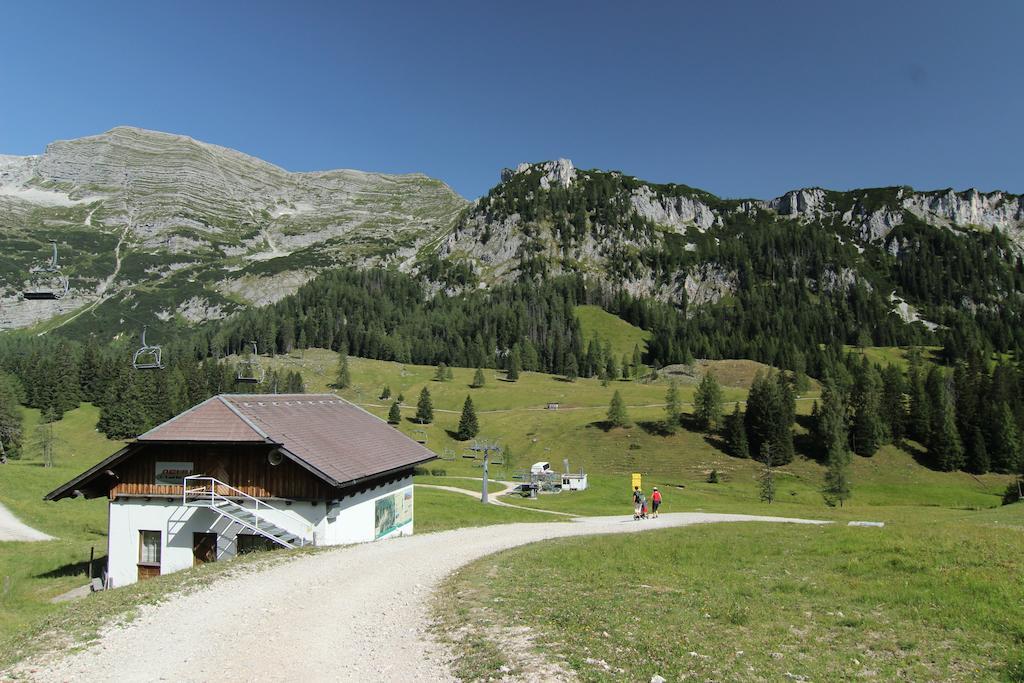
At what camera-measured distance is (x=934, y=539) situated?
68.8ft

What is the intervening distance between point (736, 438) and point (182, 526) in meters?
96.6

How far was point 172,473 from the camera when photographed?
93.4 feet

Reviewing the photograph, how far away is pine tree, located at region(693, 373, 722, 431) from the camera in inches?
4395

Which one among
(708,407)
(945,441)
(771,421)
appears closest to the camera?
(945,441)

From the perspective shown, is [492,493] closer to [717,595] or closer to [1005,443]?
[717,595]

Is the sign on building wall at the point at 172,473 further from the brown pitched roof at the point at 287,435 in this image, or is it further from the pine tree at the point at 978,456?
the pine tree at the point at 978,456

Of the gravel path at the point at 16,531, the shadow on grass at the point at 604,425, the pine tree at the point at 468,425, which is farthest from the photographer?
the pine tree at the point at 468,425

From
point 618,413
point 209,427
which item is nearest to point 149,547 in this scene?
point 209,427

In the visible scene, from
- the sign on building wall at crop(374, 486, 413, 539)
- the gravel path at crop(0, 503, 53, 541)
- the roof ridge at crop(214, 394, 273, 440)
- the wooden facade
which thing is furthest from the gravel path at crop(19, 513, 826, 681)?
the gravel path at crop(0, 503, 53, 541)

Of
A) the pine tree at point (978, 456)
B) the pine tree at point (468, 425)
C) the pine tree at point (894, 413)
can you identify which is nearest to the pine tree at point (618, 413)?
the pine tree at point (468, 425)

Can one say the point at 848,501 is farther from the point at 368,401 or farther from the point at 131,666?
the point at 368,401

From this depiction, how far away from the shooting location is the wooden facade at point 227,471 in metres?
27.6

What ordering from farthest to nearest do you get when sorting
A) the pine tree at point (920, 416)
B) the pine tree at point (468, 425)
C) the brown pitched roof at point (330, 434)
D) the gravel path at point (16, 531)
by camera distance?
the pine tree at point (468, 425) < the pine tree at point (920, 416) < the gravel path at point (16, 531) < the brown pitched roof at point (330, 434)

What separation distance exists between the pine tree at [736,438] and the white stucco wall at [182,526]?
90.2 metres
